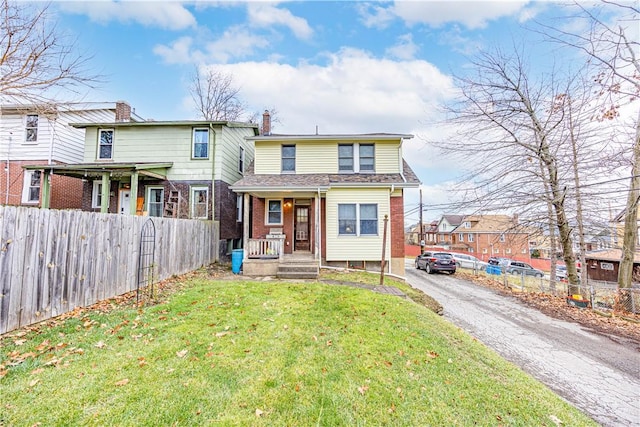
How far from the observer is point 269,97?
73.0 feet

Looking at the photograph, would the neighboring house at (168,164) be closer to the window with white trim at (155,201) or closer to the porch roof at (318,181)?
the window with white trim at (155,201)

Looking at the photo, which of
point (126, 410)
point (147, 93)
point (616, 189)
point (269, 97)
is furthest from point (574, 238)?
point (147, 93)

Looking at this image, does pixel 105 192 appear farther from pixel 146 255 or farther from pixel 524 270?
pixel 524 270

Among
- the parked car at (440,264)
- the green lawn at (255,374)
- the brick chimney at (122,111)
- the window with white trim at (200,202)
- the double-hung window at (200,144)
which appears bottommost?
the parked car at (440,264)

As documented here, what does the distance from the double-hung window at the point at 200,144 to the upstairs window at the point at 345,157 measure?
22.1 ft

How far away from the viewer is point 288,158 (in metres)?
13.4

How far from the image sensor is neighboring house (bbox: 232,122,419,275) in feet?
37.6

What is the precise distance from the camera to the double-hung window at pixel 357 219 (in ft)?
38.8

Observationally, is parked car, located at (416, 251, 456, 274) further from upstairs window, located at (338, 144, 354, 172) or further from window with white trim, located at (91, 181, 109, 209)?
window with white trim, located at (91, 181, 109, 209)

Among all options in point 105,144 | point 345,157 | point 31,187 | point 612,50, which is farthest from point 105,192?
point 612,50

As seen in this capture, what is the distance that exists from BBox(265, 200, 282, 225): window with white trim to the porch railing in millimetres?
2045

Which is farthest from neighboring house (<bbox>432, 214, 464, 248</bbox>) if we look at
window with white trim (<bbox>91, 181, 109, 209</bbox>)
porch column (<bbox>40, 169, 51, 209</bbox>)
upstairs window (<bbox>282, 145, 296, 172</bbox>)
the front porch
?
porch column (<bbox>40, 169, 51, 209</bbox>)

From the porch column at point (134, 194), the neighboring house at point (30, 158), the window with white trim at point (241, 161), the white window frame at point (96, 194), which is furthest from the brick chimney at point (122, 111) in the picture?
the window with white trim at point (241, 161)

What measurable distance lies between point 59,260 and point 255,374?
4.40 metres
